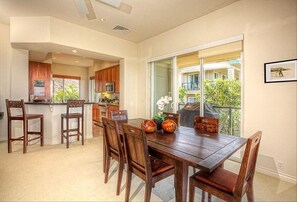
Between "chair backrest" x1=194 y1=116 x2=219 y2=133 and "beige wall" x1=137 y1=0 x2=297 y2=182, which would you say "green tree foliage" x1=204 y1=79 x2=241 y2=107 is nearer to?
"beige wall" x1=137 y1=0 x2=297 y2=182

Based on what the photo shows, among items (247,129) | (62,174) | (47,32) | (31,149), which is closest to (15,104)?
(31,149)

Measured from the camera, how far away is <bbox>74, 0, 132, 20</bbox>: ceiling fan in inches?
115

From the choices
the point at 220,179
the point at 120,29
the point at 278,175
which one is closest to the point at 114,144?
the point at 220,179

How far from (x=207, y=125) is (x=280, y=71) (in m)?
1.38

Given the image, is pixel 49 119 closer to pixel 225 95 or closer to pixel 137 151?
pixel 137 151

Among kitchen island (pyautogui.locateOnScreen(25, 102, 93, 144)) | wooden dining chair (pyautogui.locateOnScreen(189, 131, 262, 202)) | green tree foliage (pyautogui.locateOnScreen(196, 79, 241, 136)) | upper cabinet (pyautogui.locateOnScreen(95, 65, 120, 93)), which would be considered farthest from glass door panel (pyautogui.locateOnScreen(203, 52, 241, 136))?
kitchen island (pyautogui.locateOnScreen(25, 102, 93, 144))

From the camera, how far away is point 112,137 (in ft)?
7.14

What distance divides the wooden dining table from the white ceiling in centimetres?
256

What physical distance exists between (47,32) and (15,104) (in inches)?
68.5

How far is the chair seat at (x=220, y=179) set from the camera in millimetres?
1380

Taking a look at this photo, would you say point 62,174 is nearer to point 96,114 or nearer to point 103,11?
point 103,11

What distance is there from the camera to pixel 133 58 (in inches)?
204

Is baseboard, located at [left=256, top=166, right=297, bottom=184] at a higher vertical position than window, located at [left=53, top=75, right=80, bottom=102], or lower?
lower

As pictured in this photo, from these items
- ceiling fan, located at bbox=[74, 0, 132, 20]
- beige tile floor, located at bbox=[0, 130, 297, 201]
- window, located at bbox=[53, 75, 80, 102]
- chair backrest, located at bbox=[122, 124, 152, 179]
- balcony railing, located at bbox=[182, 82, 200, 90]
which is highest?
ceiling fan, located at bbox=[74, 0, 132, 20]
